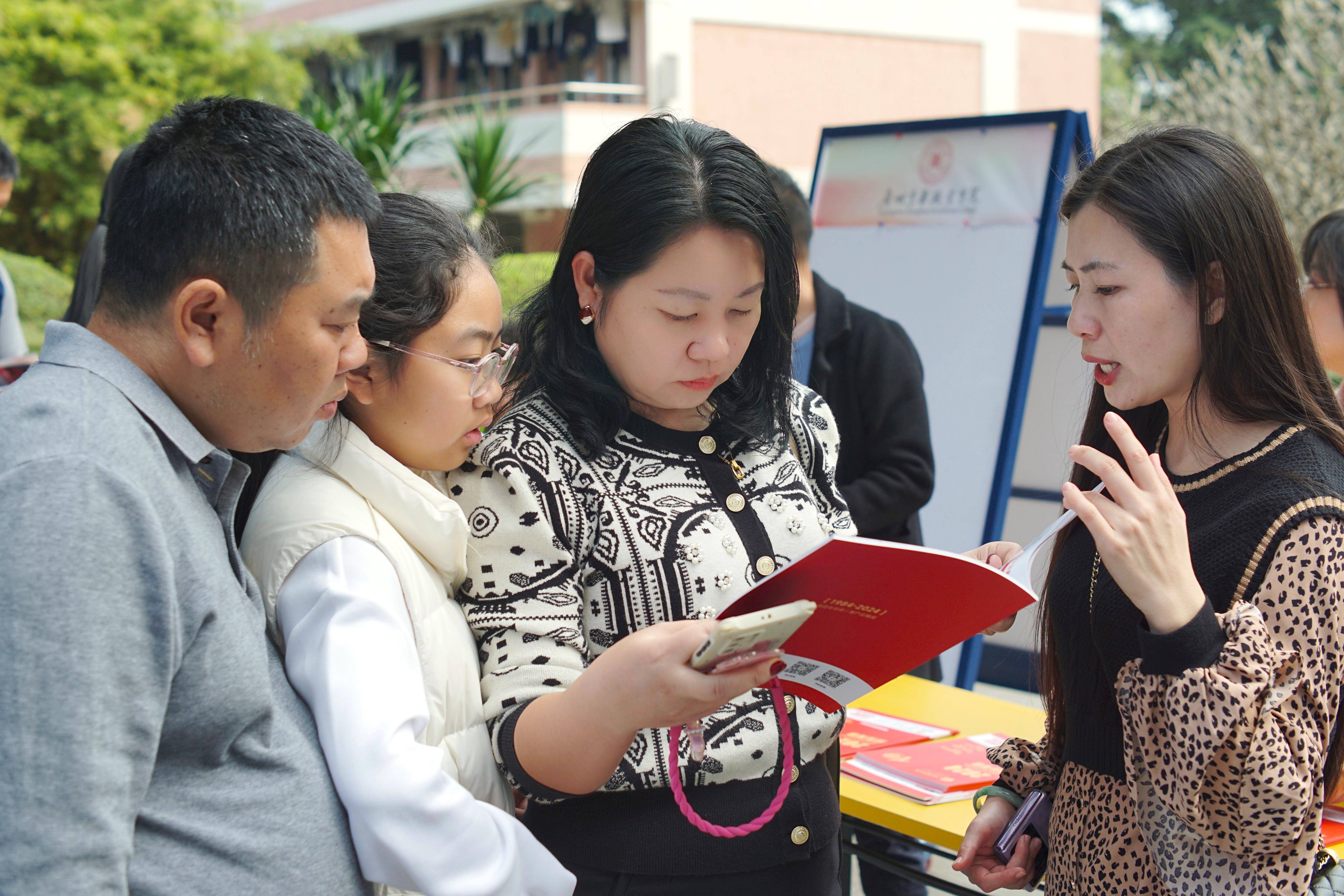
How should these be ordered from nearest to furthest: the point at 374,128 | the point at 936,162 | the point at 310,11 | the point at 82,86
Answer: the point at 936,162, the point at 374,128, the point at 82,86, the point at 310,11

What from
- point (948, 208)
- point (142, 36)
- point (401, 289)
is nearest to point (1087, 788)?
point (401, 289)

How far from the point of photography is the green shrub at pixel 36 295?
28.6 ft

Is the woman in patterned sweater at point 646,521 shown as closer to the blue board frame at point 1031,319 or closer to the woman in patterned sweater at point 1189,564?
the woman in patterned sweater at point 1189,564

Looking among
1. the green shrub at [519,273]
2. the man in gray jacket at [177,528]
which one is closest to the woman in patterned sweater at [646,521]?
the man in gray jacket at [177,528]

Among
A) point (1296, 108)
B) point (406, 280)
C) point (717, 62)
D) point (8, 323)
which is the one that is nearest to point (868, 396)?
point (406, 280)

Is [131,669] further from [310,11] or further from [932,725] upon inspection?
[310,11]

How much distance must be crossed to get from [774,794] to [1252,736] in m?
0.56

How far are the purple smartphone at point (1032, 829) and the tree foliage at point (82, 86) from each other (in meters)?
11.1

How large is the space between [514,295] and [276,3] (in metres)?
18.9

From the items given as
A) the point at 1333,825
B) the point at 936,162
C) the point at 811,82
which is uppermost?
the point at 811,82

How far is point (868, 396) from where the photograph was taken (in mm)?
3320

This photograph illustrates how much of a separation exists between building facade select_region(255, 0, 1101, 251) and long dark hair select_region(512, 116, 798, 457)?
14.1m

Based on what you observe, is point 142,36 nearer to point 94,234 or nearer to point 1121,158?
point 94,234

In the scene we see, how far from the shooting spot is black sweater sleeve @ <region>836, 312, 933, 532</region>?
320cm
